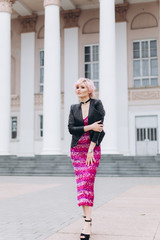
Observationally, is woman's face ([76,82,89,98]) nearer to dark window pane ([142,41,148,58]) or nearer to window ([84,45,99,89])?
dark window pane ([142,41,148,58])

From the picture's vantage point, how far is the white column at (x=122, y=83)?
94.8ft

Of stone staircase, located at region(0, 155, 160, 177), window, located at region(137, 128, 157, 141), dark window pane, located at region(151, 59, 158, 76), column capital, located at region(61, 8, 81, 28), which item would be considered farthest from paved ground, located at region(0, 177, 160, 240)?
column capital, located at region(61, 8, 81, 28)

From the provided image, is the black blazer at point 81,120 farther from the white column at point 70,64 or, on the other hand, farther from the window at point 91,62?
the window at point 91,62

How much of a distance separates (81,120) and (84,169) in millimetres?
646

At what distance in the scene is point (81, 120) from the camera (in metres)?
4.93

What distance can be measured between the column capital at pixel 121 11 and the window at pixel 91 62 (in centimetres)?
285

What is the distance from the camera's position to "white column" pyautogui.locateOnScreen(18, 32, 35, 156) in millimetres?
31234

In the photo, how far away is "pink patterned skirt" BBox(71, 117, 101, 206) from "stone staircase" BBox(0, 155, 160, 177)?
14.3 metres

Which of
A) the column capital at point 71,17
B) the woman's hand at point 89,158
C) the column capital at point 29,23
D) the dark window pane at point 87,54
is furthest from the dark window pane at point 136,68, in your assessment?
the woman's hand at point 89,158

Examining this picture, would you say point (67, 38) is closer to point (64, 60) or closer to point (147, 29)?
point (64, 60)

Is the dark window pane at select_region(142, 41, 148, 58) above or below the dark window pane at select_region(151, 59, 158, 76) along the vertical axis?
above

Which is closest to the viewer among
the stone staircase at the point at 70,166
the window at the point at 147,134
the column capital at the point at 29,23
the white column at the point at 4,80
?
the stone staircase at the point at 70,166

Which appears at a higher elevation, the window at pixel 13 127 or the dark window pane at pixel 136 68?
the dark window pane at pixel 136 68

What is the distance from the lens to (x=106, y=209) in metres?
7.39
